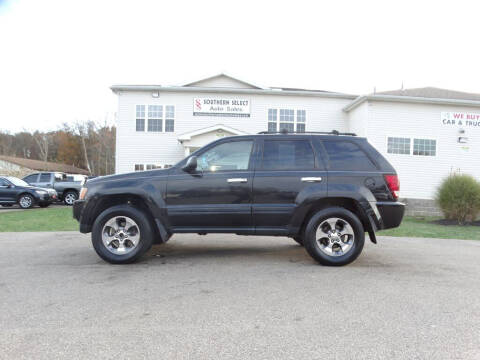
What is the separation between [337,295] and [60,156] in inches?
2931

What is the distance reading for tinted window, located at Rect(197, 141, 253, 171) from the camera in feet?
16.7

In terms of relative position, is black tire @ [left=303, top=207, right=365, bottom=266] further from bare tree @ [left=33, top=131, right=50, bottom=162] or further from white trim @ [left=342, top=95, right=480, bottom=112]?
bare tree @ [left=33, top=131, right=50, bottom=162]

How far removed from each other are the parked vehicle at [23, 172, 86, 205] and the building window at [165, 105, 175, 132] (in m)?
5.62

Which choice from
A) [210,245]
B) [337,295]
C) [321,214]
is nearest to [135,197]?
[210,245]

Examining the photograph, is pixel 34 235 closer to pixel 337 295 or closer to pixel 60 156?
pixel 337 295

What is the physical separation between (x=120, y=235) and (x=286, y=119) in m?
14.5

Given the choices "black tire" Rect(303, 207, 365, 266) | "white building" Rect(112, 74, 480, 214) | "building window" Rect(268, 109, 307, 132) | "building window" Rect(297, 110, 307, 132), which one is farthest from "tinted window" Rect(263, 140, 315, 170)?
"building window" Rect(297, 110, 307, 132)

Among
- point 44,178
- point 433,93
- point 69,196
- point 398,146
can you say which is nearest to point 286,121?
point 398,146

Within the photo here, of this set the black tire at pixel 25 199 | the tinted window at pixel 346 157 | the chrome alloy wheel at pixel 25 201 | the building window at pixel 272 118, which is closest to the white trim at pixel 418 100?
the building window at pixel 272 118

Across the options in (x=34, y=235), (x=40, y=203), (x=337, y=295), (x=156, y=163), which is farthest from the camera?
(x=156, y=163)

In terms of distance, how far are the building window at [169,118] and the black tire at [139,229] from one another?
44.3 feet

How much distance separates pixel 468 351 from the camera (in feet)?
8.21

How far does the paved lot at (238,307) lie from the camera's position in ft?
8.32

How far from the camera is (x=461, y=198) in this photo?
1166 centimetres
